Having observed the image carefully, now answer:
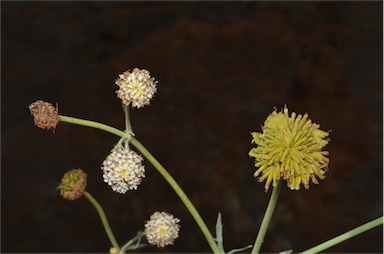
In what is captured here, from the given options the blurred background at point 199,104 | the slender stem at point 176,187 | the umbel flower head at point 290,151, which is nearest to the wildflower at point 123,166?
the slender stem at point 176,187

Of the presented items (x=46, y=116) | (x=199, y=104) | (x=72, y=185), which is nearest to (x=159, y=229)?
(x=72, y=185)

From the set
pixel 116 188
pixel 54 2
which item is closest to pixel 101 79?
pixel 54 2

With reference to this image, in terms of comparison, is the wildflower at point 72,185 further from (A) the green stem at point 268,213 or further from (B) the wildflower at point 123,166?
(A) the green stem at point 268,213

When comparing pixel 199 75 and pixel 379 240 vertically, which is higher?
pixel 199 75

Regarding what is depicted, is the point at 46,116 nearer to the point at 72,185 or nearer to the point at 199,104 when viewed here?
the point at 72,185

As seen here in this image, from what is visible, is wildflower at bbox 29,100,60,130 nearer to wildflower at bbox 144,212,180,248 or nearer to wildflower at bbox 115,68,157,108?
wildflower at bbox 115,68,157,108

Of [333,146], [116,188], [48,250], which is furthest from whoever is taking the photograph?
[333,146]

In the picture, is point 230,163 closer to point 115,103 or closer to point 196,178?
point 196,178

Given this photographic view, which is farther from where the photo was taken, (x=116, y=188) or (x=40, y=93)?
(x=40, y=93)

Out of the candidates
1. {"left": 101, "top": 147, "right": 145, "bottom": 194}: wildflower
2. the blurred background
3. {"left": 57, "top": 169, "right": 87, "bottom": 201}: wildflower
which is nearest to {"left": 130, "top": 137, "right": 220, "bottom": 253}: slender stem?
{"left": 101, "top": 147, "right": 145, "bottom": 194}: wildflower
